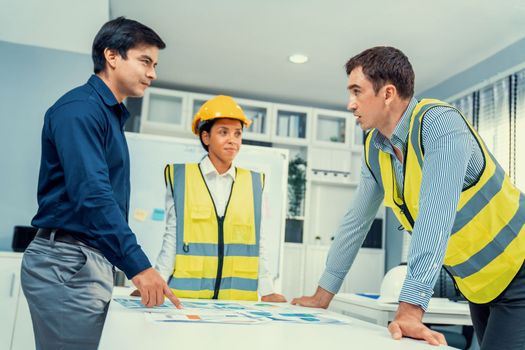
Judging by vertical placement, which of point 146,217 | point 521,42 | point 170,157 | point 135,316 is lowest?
point 135,316

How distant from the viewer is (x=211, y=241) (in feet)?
7.16

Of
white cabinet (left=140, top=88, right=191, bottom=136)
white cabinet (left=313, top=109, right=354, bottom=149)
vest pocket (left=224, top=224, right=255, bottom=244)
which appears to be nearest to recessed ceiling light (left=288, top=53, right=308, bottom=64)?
white cabinet (left=313, top=109, right=354, bottom=149)

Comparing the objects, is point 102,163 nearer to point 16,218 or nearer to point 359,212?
point 359,212

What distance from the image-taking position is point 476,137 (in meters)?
1.19

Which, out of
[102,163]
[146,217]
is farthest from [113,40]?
[146,217]

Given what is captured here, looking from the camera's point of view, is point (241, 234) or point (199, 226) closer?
point (199, 226)

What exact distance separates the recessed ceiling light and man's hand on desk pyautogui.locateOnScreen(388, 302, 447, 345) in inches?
160

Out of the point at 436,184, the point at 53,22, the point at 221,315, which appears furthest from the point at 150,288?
the point at 53,22

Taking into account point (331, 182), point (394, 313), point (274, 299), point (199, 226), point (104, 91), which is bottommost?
point (394, 313)

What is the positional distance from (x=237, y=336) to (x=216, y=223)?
1.33 metres

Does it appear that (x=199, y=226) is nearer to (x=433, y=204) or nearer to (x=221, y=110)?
(x=221, y=110)

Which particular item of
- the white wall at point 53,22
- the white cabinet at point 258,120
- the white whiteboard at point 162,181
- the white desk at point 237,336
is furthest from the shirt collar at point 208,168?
the white cabinet at point 258,120

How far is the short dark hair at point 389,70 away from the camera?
4.36 ft

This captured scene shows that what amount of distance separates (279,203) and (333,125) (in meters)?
2.29
